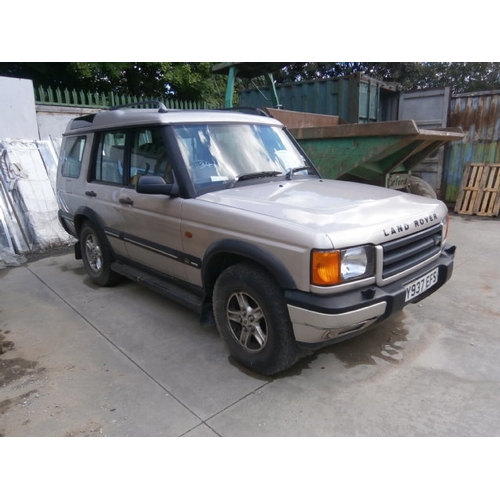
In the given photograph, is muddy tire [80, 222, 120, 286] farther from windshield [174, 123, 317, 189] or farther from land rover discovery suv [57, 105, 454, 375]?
windshield [174, 123, 317, 189]

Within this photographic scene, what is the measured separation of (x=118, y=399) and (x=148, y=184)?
161 cm

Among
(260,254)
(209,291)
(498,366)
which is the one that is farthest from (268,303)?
(498,366)

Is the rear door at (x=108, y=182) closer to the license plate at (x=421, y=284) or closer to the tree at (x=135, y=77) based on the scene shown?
the license plate at (x=421, y=284)

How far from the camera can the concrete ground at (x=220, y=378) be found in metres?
2.51

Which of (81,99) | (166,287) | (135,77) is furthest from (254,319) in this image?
(135,77)

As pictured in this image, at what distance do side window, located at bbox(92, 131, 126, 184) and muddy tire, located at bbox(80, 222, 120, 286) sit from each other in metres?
0.67

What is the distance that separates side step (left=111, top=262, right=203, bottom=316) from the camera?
3361 millimetres

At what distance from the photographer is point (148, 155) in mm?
3664

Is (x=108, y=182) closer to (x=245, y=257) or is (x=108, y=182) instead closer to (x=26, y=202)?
(x=245, y=257)

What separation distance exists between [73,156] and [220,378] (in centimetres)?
355

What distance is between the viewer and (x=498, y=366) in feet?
10.1

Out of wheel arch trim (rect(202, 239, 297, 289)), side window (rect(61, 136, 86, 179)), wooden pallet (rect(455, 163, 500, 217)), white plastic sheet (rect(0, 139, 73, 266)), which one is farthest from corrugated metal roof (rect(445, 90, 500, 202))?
white plastic sheet (rect(0, 139, 73, 266))

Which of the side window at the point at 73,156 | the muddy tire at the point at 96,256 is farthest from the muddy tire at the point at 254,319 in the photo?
the side window at the point at 73,156

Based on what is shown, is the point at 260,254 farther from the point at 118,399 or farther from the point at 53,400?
the point at 53,400
